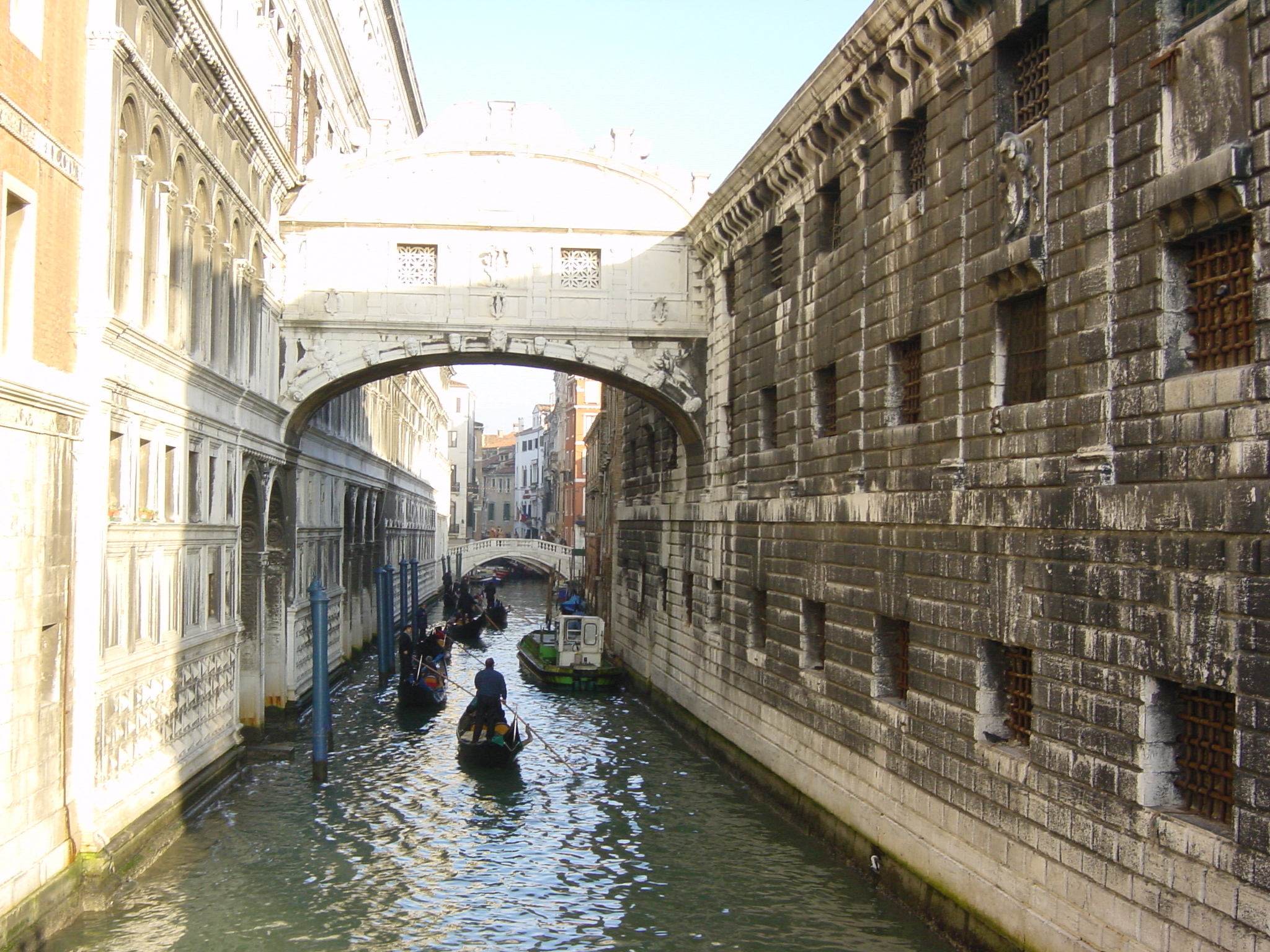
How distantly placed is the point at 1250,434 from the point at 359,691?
64.6 ft

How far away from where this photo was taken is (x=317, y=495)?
72.5 ft

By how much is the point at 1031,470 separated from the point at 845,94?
17.7 feet

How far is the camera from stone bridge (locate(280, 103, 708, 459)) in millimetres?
18875

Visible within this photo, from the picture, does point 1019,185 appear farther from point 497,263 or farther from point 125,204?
point 497,263

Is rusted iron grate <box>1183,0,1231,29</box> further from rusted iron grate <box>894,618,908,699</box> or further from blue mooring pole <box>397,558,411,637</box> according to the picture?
blue mooring pole <box>397,558,411,637</box>

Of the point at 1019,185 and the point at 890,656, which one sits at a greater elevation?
the point at 1019,185

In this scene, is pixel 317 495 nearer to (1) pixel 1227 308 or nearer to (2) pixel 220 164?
(2) pixel 220 164

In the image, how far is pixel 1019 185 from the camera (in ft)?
29.5

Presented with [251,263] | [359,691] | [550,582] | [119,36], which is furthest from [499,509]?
[119,36]

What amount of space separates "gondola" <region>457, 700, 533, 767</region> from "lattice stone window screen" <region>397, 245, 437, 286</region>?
6406 millimetres

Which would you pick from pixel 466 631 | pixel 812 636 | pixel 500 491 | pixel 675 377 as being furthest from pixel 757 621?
pixel 500 491

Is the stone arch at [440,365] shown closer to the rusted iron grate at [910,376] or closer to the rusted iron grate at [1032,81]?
the rusted iron grate at [910,376]

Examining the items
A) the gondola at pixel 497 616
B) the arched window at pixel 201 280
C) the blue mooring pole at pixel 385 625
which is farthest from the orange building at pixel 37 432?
the gondola at pixel 497 616

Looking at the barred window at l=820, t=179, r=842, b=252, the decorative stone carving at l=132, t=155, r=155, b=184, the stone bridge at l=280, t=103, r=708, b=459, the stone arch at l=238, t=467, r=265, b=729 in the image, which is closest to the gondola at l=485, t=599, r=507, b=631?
the stone bridge at l=280, t=103, r=708, b=459
